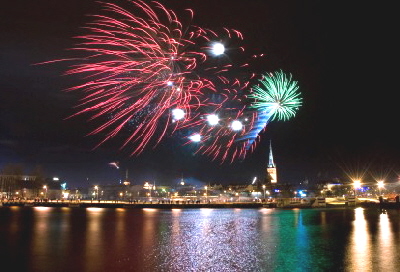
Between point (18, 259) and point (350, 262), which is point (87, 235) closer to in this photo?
point (18, 259)

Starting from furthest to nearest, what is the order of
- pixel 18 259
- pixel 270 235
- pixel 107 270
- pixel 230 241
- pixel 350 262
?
pixel 270 235
pixel 230 241
pixel 18 259
pixel 350 262
pixel 107 270

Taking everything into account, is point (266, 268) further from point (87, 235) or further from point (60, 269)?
point (87, 235)

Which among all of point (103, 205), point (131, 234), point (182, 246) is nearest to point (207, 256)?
point (182, 246)

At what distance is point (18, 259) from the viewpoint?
15.5 meters

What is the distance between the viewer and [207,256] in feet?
51.5

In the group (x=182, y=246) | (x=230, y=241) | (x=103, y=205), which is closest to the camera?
(x=182, y=246)

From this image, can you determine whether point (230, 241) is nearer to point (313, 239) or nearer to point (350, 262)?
point (313, 239)

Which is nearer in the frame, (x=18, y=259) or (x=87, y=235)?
(x=18, y=259)

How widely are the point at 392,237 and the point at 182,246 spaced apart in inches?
440

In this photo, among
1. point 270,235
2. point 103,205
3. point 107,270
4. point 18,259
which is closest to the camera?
point 107,270

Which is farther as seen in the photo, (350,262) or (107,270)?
(350,262)

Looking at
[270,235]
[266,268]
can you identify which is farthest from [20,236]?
[266,268]

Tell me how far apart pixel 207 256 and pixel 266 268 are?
316 centimetres

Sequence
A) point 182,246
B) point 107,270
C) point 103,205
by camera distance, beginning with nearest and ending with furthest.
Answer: point 107,270
point 182,246
point 103,205
